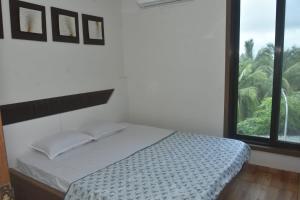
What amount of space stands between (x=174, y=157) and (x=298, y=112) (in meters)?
1.64

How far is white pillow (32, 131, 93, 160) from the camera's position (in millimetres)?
2176

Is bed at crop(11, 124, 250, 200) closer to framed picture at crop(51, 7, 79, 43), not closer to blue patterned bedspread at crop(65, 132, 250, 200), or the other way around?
blue patterned bedspread at crop(65, 132, 250, 200)

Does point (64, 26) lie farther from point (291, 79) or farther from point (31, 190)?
point (291, 79)

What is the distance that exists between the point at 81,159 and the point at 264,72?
2259mm

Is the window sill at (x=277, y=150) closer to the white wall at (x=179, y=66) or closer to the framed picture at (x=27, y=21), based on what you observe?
the white wall at (x=179, y=66)

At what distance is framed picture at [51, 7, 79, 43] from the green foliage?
79.4 inches

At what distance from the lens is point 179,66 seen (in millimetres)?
3238

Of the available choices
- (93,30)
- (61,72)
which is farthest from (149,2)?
(61,72)

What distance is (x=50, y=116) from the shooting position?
257cm

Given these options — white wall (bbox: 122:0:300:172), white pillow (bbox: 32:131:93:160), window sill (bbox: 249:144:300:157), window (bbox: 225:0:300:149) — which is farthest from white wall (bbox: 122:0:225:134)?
white pillow (bbox: 32:131:93:160)

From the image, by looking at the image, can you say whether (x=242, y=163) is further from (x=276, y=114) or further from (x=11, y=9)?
(x=11, y=9)

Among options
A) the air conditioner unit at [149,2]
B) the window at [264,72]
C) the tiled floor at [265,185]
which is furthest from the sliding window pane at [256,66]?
the air conditioner unit at [149,2]

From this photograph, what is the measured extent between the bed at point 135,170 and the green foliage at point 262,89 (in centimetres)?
74

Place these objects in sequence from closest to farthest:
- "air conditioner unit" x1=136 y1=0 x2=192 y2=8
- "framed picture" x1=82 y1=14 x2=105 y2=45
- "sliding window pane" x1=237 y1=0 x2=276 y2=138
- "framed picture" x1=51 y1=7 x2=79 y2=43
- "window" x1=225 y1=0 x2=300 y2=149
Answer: "framed picture" x1=51 y1=7 x2=79 y2=43 → "window" x1=225 y1=0 x2=300 y2=149 → "sliding window pane" x1=237 y1=0 x2=276 y2=138 → "framed picture" x1=82 y1=14 x2=105 y2=45 → "air conditioner unit" x1=136 y1=0 x2=192 y2=8
